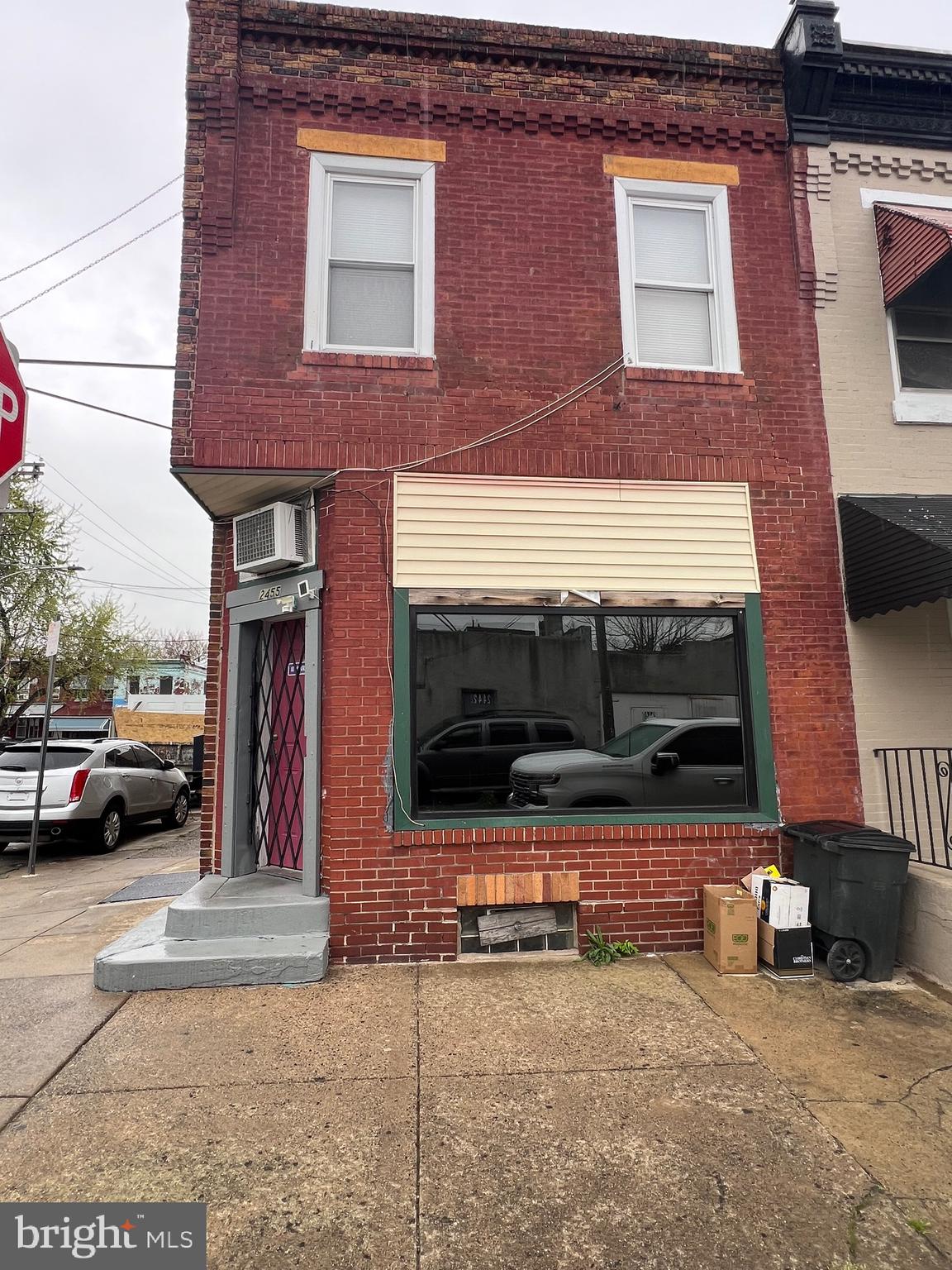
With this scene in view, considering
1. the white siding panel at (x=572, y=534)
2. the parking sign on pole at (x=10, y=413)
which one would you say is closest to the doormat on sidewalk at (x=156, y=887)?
the white siding panel at (x=572, y=534)

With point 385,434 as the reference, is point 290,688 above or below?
below

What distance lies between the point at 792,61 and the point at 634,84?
1423 mm

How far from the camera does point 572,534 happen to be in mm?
5875

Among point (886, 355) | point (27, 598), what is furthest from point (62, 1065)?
point (27, 598)

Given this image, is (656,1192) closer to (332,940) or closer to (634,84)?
(332,940)

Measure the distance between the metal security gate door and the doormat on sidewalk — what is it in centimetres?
142

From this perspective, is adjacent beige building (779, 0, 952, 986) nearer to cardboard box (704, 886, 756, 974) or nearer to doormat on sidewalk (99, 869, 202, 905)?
cardboard box (704, 886, 756, 974)

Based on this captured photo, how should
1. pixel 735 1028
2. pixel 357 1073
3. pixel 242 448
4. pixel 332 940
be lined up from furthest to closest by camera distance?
pixel 242 448 → pixel 332 940 → pixel 735 1028 → pixel 357 1073

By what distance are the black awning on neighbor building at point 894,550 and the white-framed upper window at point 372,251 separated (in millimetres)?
3824

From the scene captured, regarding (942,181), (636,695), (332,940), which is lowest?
(332,940)

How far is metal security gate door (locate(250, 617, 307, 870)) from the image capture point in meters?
6.20

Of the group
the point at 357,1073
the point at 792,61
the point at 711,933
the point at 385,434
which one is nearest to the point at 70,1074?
the point at 357,1073

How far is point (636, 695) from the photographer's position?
574 cm

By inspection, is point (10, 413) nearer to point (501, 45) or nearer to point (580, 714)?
point (580, 714)
